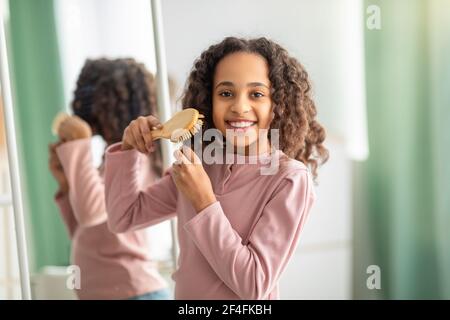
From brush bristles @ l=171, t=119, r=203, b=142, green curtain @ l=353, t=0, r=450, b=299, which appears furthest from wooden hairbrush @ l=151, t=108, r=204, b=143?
green curtain @ l=353, t=0, r=450, b=299

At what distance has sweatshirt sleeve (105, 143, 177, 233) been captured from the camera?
2.07 feet

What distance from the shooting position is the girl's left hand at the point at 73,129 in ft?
2.70

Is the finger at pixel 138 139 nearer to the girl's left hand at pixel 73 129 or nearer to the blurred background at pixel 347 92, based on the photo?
the blurred background at pixel 347 92

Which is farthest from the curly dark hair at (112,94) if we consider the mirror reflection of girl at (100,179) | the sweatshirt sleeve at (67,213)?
the sweatshirt sleeve at (67,213)

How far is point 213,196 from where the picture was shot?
556 millimetres

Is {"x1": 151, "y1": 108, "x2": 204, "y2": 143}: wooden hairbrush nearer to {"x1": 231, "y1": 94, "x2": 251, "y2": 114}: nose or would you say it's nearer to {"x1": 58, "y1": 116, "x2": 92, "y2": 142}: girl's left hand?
{"x1": 231, "y1": 94, "x2": 251, "y2": 114}: nose

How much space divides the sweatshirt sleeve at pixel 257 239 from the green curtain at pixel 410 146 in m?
0.21

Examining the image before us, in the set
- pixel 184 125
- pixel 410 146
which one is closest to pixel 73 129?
pixel 184 125

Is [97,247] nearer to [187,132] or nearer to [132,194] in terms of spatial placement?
[132,194]

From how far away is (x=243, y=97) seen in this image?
557 millimetres

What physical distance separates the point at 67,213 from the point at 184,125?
1.15ft
